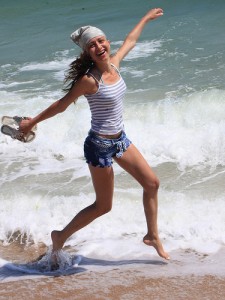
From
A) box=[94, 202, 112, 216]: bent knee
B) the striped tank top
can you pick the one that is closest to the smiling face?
the striped tank top

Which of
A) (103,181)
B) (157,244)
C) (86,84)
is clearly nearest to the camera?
(86,84)

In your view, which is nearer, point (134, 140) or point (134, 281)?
point (134, 281)

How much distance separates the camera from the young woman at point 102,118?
4461mm

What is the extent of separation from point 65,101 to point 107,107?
0.30 m

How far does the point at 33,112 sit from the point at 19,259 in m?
4.83

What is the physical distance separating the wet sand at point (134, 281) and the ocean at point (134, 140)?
0.61 feet

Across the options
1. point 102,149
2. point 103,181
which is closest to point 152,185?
point 103,181

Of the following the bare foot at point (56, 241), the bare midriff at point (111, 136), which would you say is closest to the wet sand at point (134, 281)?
the bare foot at point (56, 241)

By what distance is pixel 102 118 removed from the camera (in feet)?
A: 15.0

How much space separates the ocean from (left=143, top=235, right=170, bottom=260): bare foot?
0.89 ft

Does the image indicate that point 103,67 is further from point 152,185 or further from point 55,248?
point 55,248

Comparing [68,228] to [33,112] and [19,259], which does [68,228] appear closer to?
[19,259]

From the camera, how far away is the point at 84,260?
17.7 ft

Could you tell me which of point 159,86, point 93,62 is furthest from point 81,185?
point 159,86
